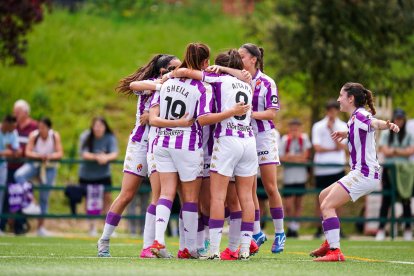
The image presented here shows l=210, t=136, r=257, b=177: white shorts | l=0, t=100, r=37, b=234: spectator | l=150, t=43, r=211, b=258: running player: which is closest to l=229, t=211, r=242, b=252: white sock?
l=150, t=43, r=211, b=258: running player

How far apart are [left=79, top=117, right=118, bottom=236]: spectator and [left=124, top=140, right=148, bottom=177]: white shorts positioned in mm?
6808

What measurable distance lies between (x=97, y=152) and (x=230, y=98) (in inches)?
310

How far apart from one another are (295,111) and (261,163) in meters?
14.9

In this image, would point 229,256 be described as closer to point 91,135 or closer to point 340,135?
point 340,135

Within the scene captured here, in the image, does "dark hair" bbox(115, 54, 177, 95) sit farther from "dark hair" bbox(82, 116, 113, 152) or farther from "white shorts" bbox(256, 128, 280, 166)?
"dark hair" bbox(82, 116, 113, 152)

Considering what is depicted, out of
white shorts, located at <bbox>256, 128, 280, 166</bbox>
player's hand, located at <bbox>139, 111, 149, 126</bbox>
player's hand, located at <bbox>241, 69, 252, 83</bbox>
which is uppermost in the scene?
player's hand, located at <bbox>241, 69, 252, 83</bbox>

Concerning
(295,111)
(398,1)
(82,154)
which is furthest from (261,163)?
(295,111)

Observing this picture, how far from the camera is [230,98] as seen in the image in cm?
1009

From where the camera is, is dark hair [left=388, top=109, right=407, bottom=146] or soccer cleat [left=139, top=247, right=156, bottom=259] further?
dark hair [left=388, top=109, right=407, bottom=146]

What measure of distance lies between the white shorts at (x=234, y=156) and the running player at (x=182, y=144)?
0.64 feet

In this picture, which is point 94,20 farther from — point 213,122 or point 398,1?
point 213,122

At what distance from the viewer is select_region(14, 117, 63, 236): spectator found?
17203 millimetres

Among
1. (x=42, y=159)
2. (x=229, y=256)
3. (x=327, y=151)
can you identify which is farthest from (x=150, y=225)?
(x=327, y=151)

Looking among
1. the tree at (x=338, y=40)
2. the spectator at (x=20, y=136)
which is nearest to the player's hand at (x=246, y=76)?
the spectator at (x=20, y=136)
